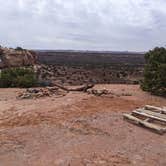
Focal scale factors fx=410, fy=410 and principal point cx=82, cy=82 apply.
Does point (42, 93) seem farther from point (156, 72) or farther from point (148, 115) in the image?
point (148, 115)

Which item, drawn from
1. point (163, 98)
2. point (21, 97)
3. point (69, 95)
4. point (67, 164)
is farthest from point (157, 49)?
point (67, 164)

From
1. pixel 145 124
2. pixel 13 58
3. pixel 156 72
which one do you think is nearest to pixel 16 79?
pixel 156 72

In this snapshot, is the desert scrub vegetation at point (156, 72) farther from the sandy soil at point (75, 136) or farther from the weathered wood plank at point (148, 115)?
the weathered wood plank at point (148, 115)

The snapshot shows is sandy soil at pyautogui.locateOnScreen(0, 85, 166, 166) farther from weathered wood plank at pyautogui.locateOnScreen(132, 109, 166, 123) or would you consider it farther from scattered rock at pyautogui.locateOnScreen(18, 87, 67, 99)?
scattered rock at pyautogui.locateOnScreen(18, 87, 67, 99)

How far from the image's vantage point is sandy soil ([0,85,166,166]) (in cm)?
918

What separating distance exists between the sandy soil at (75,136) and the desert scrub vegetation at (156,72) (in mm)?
4044

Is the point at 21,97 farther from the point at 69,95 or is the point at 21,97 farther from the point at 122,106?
the point at 122,106

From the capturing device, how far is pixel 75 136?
10727 mm

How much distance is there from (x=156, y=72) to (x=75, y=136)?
940cm

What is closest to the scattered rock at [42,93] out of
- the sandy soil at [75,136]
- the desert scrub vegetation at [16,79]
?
the sandy soil at [75,136]

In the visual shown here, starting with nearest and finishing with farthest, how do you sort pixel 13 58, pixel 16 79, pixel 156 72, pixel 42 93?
pixel 42 93 → pixel 156 72 → pixel 16 79 → pixel 13 58

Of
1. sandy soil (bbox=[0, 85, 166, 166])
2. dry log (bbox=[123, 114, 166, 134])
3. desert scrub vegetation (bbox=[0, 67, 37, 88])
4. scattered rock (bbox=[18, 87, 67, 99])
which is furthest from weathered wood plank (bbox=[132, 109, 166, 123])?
desert scrub vegetation (bbox=[0, 67, 37, 88])

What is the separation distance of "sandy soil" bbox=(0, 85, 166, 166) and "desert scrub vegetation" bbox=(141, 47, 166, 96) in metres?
4.04

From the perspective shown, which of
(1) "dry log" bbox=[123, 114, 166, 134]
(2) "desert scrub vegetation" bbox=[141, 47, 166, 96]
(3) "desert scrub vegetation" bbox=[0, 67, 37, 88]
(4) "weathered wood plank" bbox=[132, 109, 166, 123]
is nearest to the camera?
(1) "dry log" bbox=[123, 114, 166, 134]
